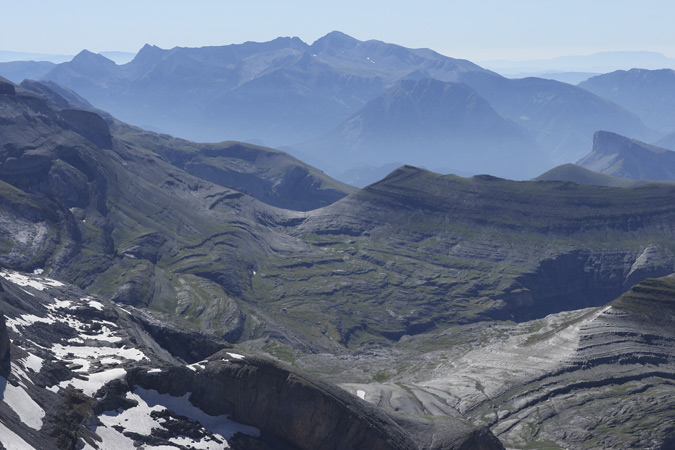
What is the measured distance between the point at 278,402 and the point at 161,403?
16.7 metres

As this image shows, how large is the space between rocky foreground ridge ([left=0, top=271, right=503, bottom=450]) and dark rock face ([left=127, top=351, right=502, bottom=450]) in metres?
0.14

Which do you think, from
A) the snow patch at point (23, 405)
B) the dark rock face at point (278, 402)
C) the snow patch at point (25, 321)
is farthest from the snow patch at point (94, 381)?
the snow patch at point (25, 321)

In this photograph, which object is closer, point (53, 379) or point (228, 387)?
point (53, 379)

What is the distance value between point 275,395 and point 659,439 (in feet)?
398

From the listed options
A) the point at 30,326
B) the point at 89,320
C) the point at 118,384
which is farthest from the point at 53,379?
the point at 89,320

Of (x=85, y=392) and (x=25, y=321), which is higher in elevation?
(x=25, y=321)

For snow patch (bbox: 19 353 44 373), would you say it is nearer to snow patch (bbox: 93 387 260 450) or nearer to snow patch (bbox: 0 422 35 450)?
snow patch (bbox: 93 387 260 450)

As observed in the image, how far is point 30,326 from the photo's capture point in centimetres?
12838

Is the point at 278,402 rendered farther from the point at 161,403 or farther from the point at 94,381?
the point at 94,381

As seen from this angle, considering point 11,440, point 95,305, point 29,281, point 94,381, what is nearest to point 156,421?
point 94,381

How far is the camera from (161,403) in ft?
365

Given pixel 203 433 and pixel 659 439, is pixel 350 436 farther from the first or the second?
pixel 659 439

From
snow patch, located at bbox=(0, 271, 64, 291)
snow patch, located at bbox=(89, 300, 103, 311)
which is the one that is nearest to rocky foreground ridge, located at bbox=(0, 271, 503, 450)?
snow patch, located at bbox=(89, 300, 103, 311)

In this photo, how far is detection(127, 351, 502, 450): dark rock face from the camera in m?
115
